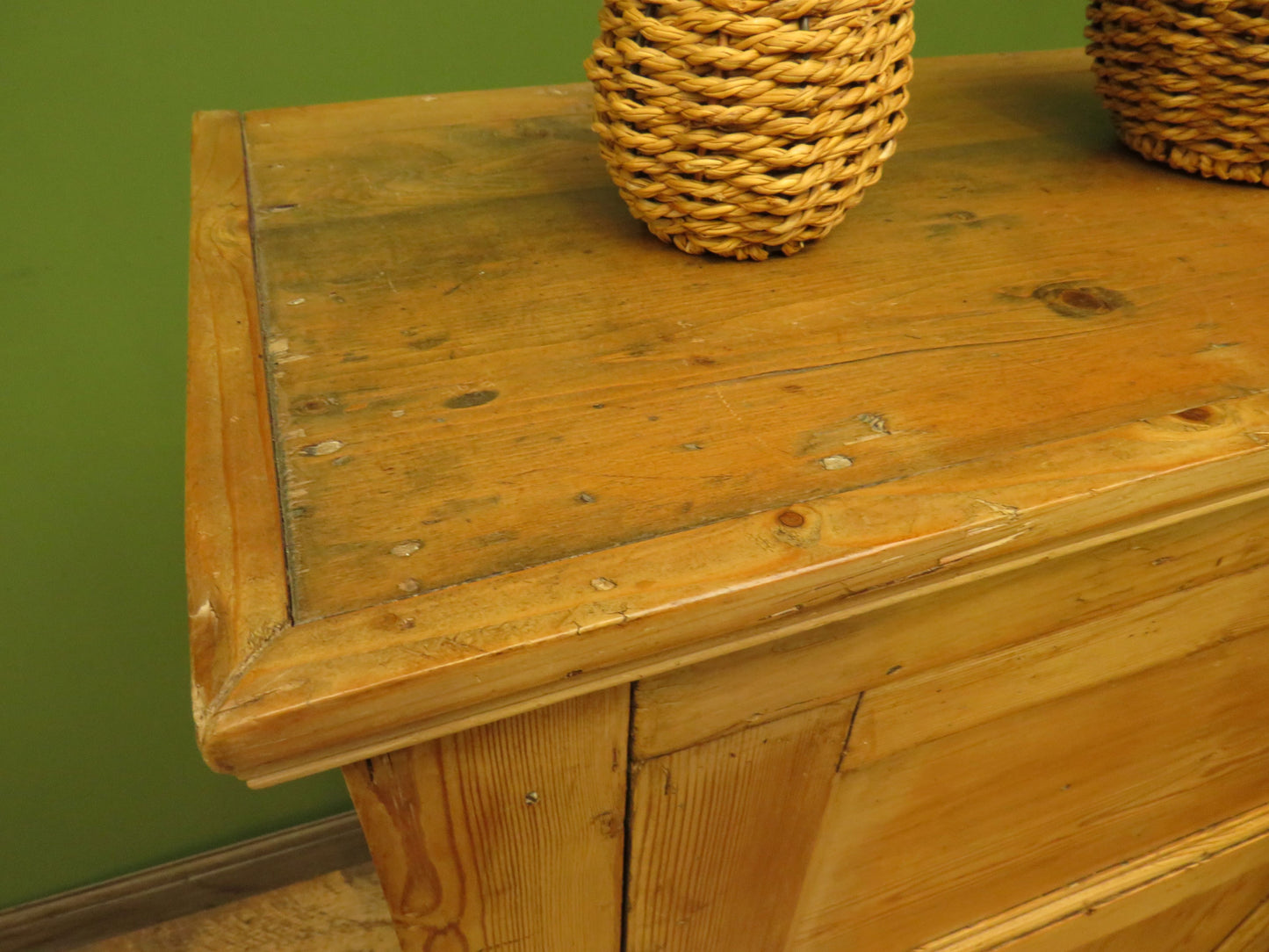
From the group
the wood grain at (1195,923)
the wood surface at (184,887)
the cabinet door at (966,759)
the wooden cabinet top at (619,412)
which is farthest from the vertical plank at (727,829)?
the wood surface at (184,887)

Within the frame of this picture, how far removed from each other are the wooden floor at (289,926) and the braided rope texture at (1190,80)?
1150 mm

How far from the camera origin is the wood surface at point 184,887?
3.87 ft

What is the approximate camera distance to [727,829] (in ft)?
1.63

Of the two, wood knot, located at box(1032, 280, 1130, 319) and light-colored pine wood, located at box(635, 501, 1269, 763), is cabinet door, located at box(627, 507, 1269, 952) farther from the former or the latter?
wood knot, located at box(1032, 280, 1130, 319)

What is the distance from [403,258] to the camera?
57cm

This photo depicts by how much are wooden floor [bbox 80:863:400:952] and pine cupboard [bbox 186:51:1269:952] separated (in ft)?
2.65

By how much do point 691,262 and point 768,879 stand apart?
35 centimetres

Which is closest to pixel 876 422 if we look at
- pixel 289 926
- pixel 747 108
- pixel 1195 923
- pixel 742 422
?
pixel 742 422

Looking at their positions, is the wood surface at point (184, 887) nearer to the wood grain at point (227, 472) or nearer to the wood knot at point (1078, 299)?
the wood grain at point (227, 472)

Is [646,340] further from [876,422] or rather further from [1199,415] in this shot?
[1199,415]

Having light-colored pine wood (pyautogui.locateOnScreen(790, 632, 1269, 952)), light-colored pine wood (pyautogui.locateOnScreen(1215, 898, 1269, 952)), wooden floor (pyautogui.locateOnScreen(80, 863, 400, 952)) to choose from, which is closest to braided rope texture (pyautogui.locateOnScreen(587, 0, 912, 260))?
light-colored pine wood (pyautogui.locateOnScreen(790, 632, 1269, 952))

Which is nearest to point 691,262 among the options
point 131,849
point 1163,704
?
point 1163,704

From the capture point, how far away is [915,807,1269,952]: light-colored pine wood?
2.30ft

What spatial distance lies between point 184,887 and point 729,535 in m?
1.15
